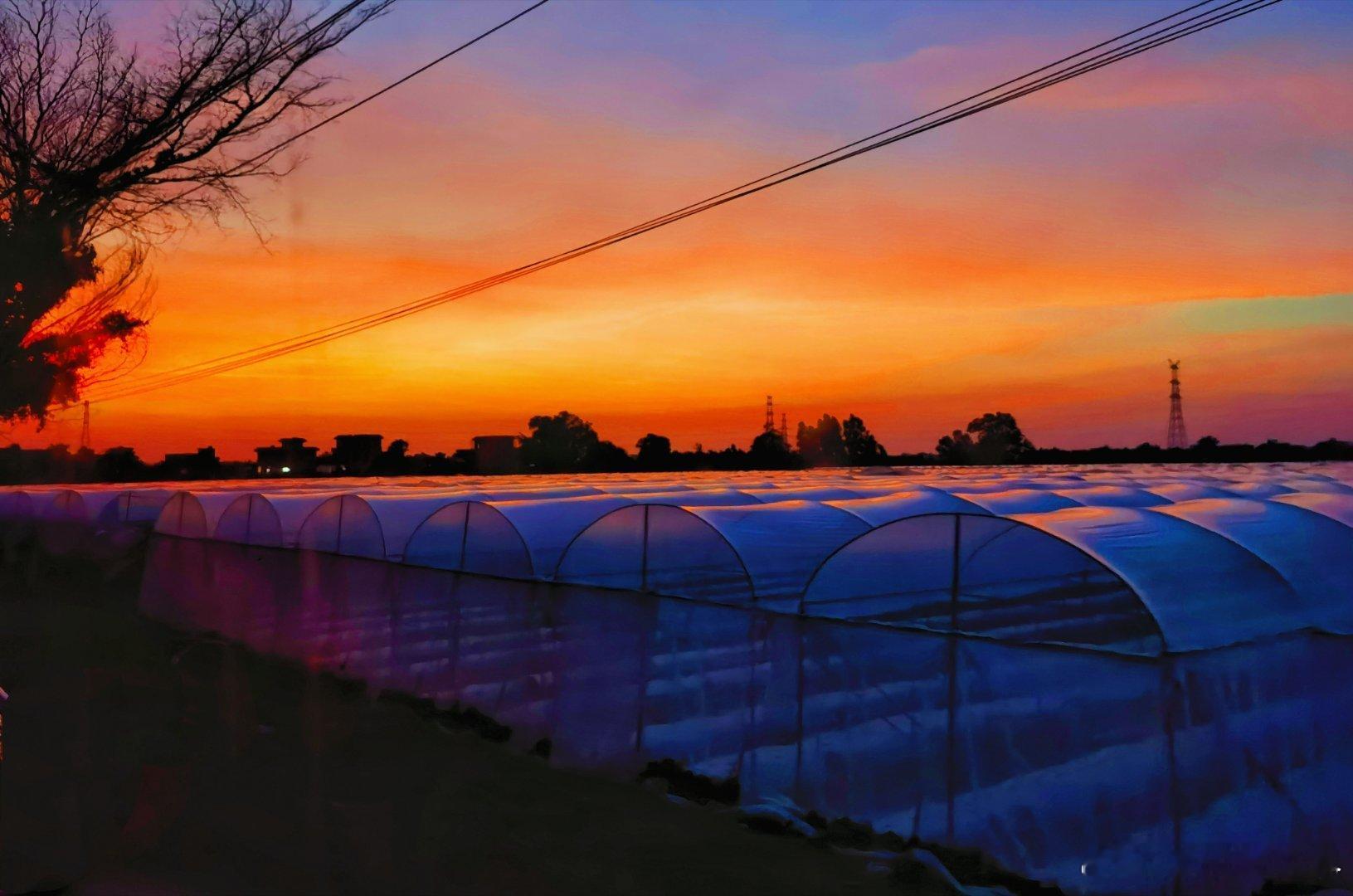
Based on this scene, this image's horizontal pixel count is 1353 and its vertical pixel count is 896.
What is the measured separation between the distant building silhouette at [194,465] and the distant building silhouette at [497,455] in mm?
14198

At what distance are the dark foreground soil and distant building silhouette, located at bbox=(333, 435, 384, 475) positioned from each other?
44.4 meters

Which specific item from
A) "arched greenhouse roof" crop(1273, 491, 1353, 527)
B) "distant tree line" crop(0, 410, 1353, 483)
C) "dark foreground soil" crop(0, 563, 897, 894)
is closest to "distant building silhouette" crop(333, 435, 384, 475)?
"distant tree line" crop(0, 410, 1353, 483)

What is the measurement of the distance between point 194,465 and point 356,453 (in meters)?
8.74

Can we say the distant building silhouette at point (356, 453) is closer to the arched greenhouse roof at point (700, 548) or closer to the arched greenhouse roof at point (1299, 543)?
the arched greenhouse roof at point (700, 548)

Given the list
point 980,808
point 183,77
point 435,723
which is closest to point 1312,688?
point 980,808

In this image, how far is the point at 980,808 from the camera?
7.27 m

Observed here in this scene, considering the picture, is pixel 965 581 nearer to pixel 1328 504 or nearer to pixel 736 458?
pixel 1328 504

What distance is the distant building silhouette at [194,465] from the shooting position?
5531 centimetres

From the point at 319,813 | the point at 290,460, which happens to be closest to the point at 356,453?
the point at 290,460

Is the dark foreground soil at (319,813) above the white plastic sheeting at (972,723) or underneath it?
underneath

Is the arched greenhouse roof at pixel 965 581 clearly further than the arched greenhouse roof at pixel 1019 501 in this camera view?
No

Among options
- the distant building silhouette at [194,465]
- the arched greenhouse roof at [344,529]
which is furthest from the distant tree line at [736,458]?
the arched greenhouse roof at [344,529]

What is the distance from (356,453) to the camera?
60.2 m

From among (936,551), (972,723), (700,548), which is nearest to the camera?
(972,723)
